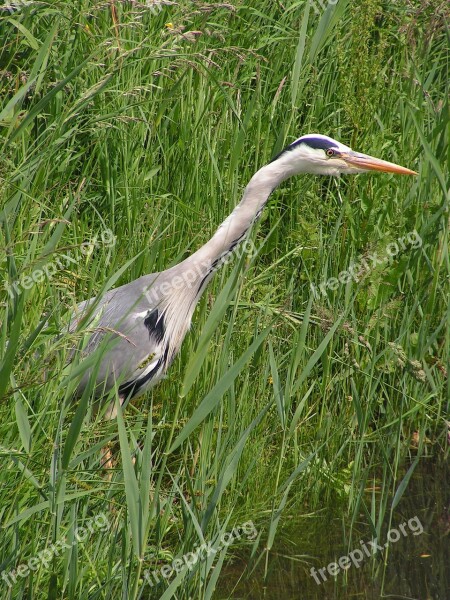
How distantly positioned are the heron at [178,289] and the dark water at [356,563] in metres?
0.69

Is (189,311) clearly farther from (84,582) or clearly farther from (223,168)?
(84,582)

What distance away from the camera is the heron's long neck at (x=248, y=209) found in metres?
3.18

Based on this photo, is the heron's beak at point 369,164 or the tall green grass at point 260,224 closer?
the tall green grass at point 260,224

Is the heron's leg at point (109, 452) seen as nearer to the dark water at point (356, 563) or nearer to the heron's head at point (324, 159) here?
the dark water at point (356, 563)

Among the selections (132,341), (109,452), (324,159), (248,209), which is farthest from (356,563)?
(324,159)

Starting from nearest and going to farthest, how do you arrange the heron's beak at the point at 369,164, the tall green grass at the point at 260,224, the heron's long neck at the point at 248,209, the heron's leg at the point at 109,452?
the heron's leg at the point at 109,452 < the tall green grass at the point at 260,224 < the heron's long neck at the point at 248,209 < the heron's beak at the point at 369,164

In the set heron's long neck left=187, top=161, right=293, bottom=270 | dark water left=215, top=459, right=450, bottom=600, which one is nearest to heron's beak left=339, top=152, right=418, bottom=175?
heron's long neck left=187, top=161, right=293, bottom=270

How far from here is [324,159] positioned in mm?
3311

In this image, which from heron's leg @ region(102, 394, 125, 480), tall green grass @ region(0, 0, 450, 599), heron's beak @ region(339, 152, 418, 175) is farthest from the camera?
heron's beak @ region(339, 152, 418, 175)

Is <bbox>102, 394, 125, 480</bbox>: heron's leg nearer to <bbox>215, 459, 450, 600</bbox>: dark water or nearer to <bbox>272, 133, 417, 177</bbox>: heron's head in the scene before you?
<bbox>215, 459, 450, 600</bbox>: dark water

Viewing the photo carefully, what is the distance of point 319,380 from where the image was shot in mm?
3467

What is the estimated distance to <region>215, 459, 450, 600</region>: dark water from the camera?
2.83m

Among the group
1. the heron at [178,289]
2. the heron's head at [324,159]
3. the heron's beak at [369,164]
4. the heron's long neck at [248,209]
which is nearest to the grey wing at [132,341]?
the heron at [178,289]

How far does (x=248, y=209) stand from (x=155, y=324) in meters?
0.55
